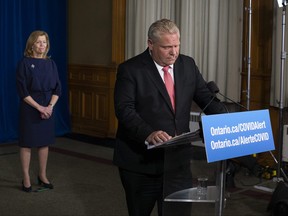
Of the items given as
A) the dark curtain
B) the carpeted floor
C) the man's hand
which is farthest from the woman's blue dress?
the dark curtain

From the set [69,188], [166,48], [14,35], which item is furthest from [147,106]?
[14,35]

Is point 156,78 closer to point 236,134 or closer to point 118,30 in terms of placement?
point 236,134

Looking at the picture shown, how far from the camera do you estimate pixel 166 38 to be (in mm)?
2445

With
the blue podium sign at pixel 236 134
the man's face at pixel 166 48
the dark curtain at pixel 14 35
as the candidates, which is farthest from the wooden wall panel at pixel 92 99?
the blue podium sign at pixel 236 134

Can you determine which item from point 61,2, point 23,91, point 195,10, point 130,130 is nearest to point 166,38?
point 130,130

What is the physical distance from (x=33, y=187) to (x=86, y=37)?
3485mm

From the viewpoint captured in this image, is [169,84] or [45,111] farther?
[45,111]

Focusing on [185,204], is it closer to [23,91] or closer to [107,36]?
[23,91]

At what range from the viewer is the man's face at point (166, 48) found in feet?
8.04

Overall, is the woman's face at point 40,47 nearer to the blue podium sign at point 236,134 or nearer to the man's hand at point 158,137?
the man's hand at point 158,137

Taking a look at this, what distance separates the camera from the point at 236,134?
81.5 inches

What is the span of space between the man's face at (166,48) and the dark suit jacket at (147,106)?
0.29 feet

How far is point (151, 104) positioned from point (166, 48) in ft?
0.98

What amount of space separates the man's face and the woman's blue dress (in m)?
2.36
